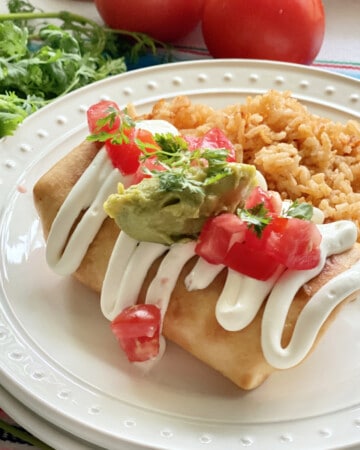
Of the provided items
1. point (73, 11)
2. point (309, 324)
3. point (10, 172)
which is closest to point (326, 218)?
point (309, 324)

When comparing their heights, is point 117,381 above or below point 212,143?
below

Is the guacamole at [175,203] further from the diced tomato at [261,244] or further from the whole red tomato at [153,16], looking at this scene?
the whole red tomato at [153,16]

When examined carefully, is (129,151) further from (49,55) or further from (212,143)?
(49,55)

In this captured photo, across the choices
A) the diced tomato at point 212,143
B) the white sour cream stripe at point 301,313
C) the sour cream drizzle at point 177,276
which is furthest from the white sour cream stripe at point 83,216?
the white sour cream stripe at point 301,313

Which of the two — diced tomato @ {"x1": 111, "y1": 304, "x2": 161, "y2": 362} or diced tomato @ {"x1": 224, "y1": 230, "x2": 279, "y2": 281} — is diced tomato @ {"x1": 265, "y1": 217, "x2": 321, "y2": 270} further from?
diced tomato @ {"x1": 111, "y1": 304, "x2": 161, "y2": 362}

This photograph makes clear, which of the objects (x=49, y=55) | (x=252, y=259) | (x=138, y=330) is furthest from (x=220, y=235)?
(x=49, y=55)

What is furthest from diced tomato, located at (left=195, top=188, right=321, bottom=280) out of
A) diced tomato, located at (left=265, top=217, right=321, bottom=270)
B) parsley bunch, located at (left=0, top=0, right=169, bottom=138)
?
parsley bunch, located at (left=0, top=0, right=169, bottom=138)

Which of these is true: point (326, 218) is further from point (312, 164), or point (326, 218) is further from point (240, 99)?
point (240, 99)
